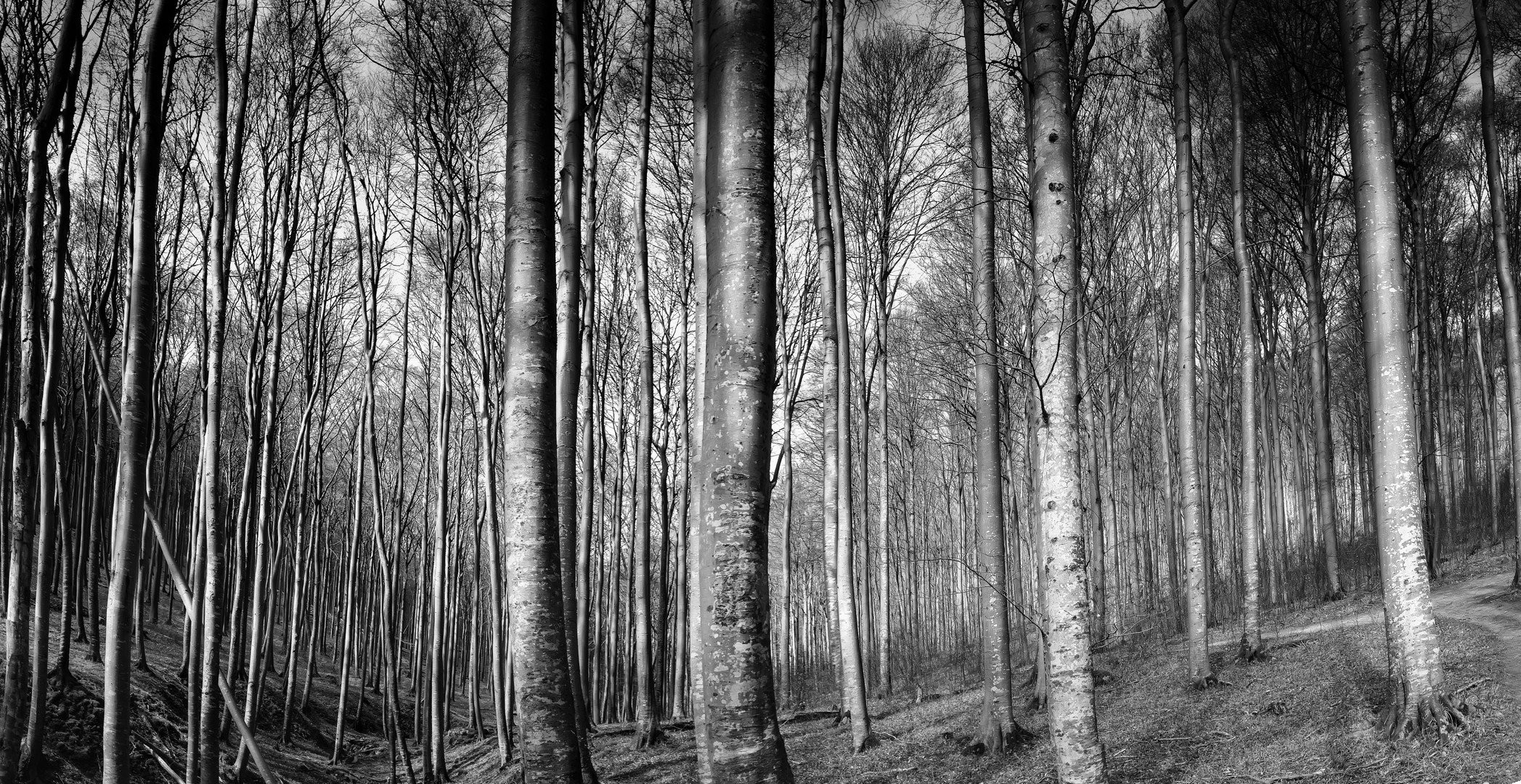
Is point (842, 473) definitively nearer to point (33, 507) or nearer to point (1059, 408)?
point (1059, 408)

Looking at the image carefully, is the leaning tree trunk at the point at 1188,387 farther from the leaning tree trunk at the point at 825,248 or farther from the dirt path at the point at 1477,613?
the leaning tree trunk at the point at 825,248

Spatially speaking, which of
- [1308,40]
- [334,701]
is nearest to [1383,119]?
[1308,40]

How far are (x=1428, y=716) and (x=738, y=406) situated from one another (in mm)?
5896

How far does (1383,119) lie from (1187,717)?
5.71 m

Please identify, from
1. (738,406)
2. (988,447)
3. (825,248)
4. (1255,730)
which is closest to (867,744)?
(988,447)

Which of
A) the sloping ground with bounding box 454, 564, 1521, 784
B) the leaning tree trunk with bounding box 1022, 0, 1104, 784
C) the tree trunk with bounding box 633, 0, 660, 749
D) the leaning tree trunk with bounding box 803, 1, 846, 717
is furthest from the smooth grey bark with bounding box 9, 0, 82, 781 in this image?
the leaning tree trunk with bounding box 803, 1, 846, 717

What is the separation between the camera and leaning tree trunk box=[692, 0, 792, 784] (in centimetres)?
343

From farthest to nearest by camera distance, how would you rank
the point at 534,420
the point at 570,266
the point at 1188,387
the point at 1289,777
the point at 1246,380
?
1. the point at 1246,380
2. the point at 1188,387
3. the point at 570,266
4. the point at 1289,777
5. the point at 534,420

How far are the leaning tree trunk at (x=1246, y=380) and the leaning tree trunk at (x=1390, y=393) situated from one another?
11.4ft

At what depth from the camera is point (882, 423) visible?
14.2 meters

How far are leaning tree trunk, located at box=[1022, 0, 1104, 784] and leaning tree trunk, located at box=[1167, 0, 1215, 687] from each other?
521 cm

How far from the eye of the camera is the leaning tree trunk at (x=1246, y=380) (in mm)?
10000

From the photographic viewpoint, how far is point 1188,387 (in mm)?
9531

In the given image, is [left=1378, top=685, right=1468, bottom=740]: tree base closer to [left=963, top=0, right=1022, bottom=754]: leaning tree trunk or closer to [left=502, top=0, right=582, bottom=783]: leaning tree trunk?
[left=963, top=0, right=1022, bottom=754]: leaning tree trunk
